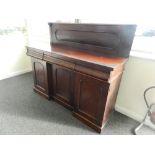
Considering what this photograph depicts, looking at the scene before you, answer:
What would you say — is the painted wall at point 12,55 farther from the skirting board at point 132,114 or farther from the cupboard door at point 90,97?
the skirting board at point 132,114

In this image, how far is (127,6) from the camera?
1489 mm

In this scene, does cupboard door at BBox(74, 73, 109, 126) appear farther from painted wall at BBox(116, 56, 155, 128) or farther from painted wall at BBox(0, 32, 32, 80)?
painted wall at BBox(0, 32, 32, 80)

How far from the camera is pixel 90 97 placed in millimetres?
1424

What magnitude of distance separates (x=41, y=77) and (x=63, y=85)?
0.47 meters

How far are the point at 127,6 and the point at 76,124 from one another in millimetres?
1642

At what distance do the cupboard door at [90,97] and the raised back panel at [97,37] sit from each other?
0.46 meters

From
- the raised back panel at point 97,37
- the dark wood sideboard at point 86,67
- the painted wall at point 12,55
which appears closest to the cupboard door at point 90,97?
the dark wood sideboard at point 86,67

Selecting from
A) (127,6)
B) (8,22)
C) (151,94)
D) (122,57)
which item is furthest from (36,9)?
(151,94)

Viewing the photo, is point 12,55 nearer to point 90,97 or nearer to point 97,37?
point 97,37

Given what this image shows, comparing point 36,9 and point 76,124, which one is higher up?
point 36,9

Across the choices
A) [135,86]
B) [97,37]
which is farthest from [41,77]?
[135,86]

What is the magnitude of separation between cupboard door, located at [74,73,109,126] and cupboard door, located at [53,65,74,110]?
158 mm
